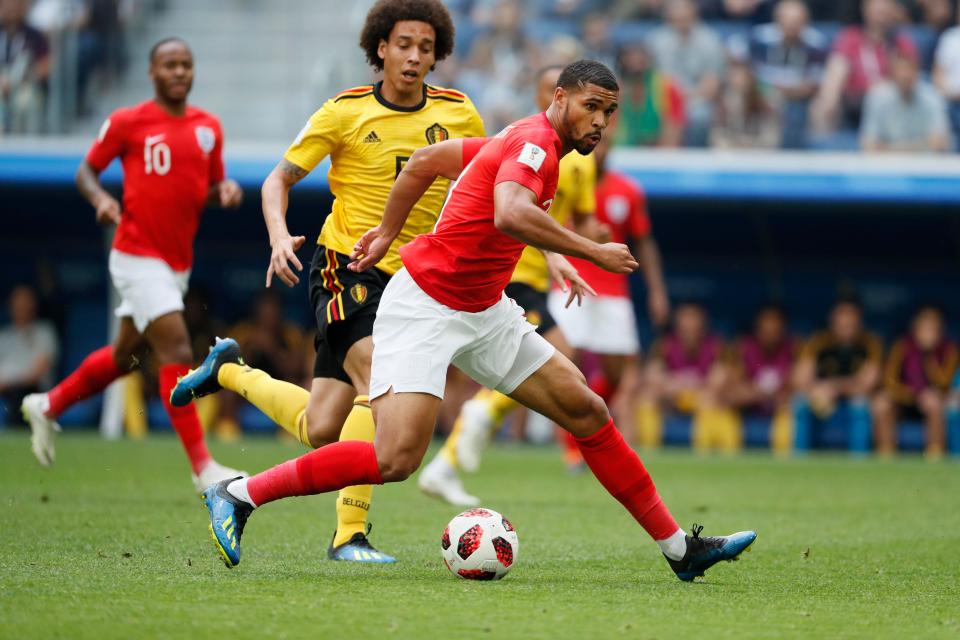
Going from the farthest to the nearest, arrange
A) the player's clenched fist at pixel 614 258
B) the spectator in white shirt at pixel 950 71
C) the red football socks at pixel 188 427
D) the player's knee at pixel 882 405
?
the spectator in white shirt at pixel 950 71
the player's knee at pixel 882 405
the red football socks at pixel 188 427
the player's clenched fist at pixel 614 258

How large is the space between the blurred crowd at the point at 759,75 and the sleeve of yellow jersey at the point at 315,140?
8719mm

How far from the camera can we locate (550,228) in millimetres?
5035

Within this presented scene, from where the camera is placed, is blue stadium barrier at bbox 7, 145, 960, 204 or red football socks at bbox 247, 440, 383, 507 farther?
blue stadium barrier at bbox 7, 145, 960, 204

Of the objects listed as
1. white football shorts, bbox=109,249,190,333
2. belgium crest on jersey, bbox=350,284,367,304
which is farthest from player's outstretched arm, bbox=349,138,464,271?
white football shorts, bbox=109,249,190,333

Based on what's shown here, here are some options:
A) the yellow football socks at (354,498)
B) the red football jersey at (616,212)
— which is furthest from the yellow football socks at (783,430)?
the yellow football socks at (354,498)

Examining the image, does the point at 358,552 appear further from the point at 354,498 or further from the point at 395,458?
the point at 395,458

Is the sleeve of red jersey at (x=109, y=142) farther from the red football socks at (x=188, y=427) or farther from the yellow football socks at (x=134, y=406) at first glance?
the yellow football socks at (x=134, y=406)

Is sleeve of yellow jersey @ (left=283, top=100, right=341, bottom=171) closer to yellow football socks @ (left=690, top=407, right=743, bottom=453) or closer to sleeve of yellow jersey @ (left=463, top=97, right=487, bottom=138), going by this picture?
sleeve of yellow jersey @ (left=463, top=97, right=487, bottom=138)

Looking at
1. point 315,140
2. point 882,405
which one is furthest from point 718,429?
point 315,140

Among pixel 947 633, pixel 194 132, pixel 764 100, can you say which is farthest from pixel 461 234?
pixel 764 100

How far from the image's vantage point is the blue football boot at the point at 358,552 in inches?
234

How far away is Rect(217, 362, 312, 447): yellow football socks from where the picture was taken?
20.9 ft

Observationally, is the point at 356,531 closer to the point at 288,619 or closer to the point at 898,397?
the point at 288,619

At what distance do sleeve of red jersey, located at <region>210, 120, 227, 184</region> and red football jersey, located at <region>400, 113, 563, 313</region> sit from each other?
3528 millimetres
